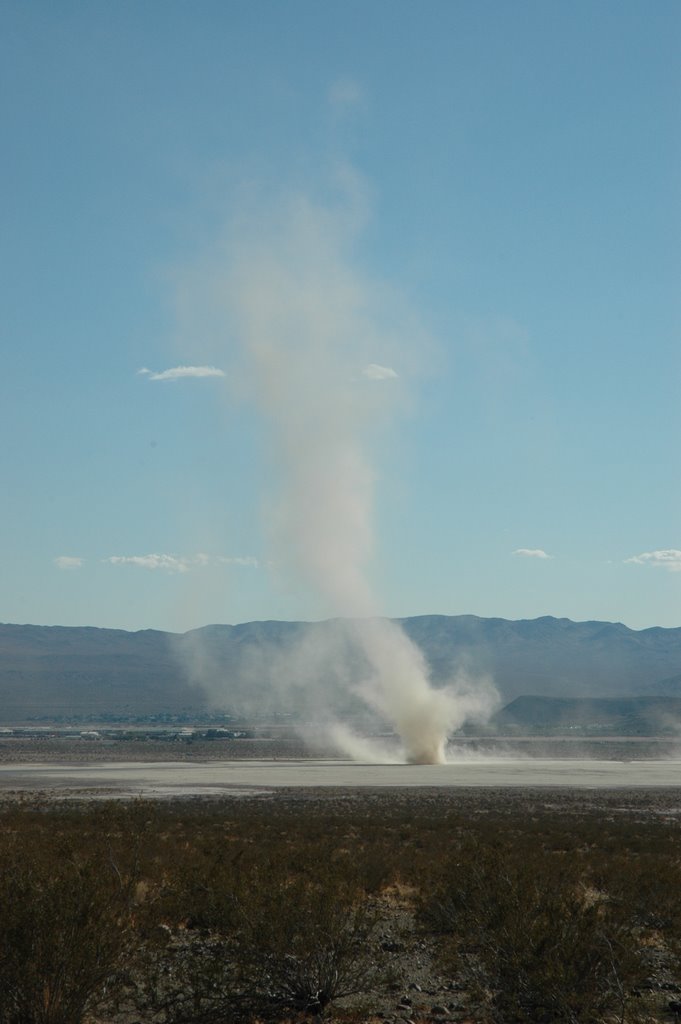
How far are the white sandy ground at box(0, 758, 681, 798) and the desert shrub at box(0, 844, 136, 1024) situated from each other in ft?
152

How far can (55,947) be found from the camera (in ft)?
34.6

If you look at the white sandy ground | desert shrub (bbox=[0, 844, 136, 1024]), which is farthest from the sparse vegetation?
the white sandy ground

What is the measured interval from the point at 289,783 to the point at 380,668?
36.8 m

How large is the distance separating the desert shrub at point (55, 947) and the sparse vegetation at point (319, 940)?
17 millimetres

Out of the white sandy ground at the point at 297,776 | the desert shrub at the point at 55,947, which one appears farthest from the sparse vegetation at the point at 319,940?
the white sandy ground at the point at 297,776

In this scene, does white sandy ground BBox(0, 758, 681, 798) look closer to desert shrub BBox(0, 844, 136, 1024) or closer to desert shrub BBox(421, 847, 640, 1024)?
desert shrub BBox(421, 847, 640, 1024)

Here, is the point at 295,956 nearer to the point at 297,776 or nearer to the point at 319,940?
the point at 319,940

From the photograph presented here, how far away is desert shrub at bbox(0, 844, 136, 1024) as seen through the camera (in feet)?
34.0

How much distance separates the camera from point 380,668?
106m

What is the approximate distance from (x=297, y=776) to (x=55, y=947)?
230ft

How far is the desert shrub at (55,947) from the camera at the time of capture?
1038 centimetres

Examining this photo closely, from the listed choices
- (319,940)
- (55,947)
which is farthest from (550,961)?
(55,947)

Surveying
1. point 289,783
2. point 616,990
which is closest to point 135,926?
point 616,990

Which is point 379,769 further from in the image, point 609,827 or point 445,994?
point 445,994
